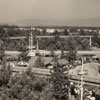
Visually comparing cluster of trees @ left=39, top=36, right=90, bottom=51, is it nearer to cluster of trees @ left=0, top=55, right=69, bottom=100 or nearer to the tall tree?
cluster of trees @ left=0, top=55, right=69, bottom=100

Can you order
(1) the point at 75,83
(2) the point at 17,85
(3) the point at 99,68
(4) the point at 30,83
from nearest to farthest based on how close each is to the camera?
(2) the point at 17,85
(4) the point at 30,83
(1) the point at 75,83
(3) the point at 99,68

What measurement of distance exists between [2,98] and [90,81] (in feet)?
20.9

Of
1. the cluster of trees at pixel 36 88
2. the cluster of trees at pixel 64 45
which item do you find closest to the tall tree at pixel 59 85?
the cluster of trees at pixel 36 88

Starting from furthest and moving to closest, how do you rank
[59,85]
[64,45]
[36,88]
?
[64,45] → [36,88] → [59,85]

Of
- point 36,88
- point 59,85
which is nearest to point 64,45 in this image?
point 36,88

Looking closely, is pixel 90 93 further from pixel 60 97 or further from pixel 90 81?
pixel 60 97

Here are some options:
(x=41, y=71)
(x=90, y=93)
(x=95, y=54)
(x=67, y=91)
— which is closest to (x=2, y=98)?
(x=67, y=91)

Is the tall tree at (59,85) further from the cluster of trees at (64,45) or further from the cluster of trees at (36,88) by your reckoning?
the cluster of trees at (64,45)

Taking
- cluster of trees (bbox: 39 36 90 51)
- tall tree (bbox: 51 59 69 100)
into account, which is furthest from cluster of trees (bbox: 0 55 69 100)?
cluster of trees (bbox: 39 36 90 51)

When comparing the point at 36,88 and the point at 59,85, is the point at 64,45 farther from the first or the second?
the point at 59,85

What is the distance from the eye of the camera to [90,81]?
17.5m

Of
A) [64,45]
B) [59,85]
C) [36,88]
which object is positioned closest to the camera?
[59,85]

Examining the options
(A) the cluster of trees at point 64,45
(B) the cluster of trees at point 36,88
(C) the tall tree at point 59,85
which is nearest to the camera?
(B) the cluster of trees at point 36,88

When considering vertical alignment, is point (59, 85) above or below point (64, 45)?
below
